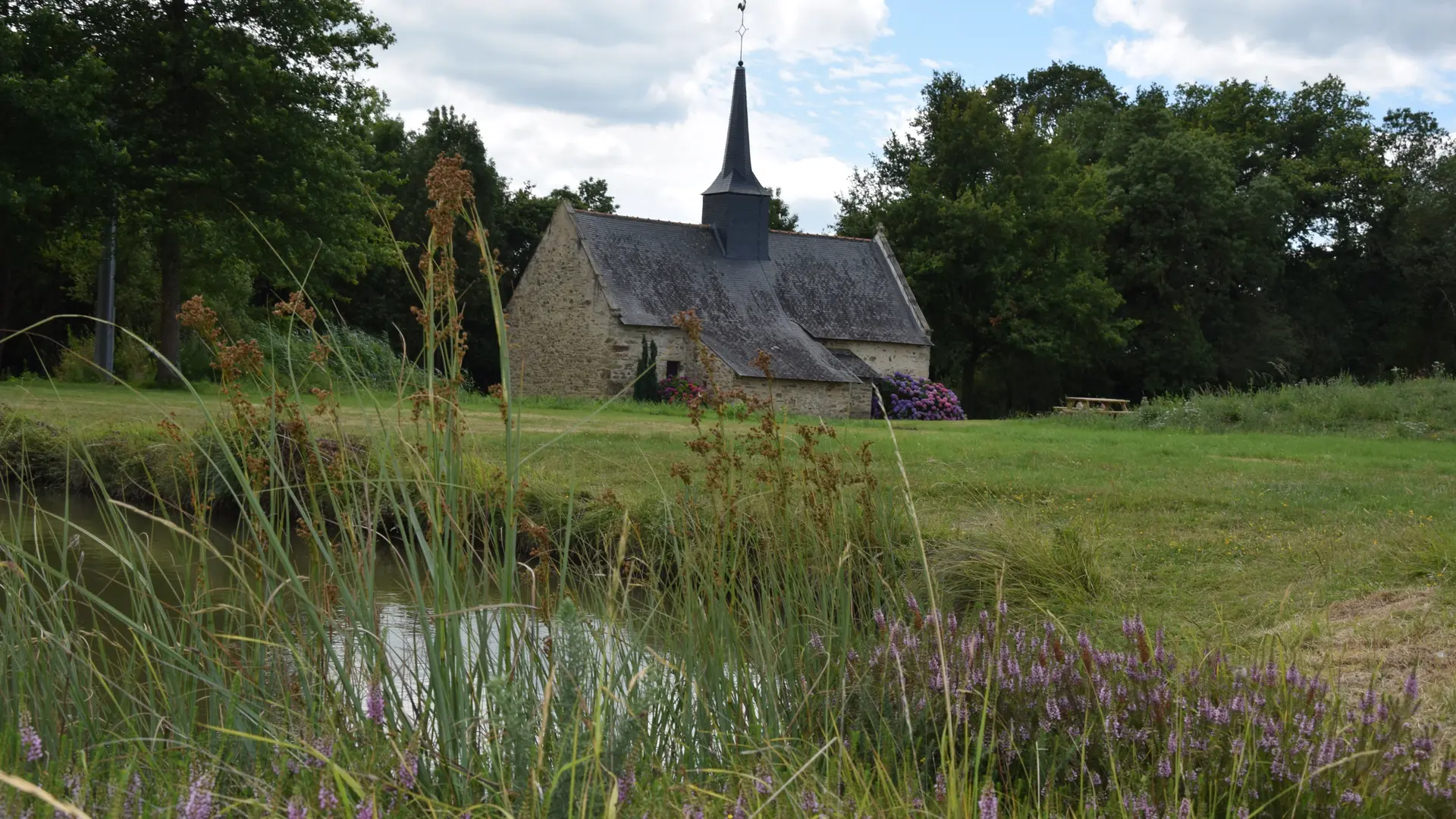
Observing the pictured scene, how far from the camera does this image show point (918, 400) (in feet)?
106

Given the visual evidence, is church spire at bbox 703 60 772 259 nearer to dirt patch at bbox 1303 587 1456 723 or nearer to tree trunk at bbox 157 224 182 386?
tree trunk at bbox 157 224 182 386

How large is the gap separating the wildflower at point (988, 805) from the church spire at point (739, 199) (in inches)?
1220

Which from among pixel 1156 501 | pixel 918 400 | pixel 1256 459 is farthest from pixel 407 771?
pixel 918 400

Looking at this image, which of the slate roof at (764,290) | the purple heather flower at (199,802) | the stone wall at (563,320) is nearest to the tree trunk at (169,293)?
the stone wall at (563,320)

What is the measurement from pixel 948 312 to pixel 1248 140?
523 inches

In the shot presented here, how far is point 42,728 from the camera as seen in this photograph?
2.74 metres

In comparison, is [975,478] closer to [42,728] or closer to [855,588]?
[855,588]

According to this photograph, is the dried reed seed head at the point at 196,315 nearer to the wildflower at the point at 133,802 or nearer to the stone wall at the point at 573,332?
the wildflower at the point at 133,802

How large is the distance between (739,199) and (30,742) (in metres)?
31.2

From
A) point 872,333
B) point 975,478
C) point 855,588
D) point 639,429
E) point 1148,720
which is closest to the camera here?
point 1148,720

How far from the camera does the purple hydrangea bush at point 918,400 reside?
32.1 metres

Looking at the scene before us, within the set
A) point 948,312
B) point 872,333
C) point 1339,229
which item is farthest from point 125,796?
point 1339,229

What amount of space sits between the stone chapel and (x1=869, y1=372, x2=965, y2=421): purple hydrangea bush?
2.02 feet

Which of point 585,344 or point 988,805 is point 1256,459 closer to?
point 988,805
